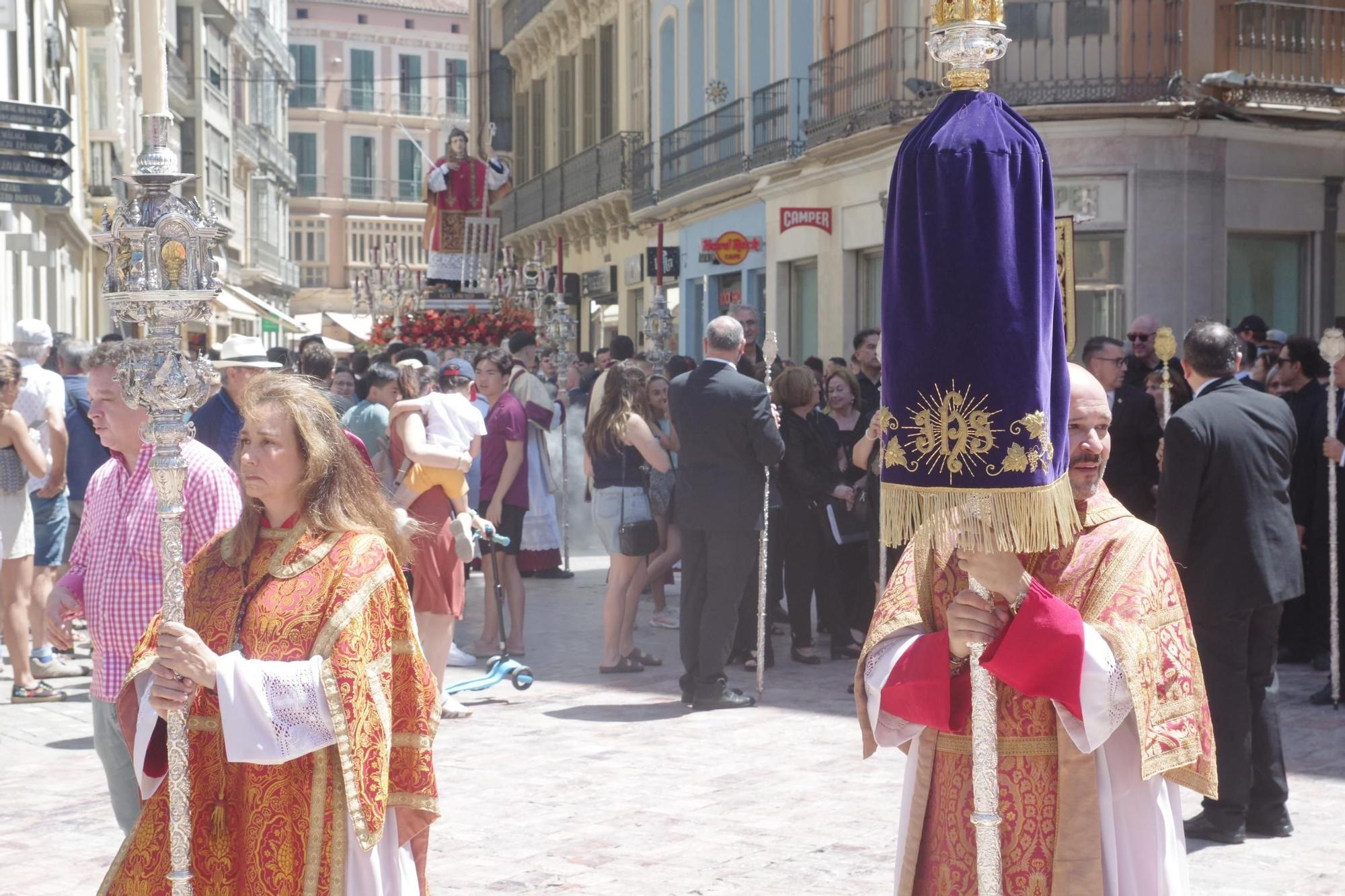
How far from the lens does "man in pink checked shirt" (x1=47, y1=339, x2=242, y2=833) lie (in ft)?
15.6

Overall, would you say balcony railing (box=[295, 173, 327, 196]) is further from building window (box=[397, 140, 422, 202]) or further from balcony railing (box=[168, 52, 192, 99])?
balcony railing (box=[168, 52, 192, 99])

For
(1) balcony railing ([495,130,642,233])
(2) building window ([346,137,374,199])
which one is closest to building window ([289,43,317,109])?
(2) building window ([346,137,374,199])

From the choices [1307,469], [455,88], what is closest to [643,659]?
[1307,469]

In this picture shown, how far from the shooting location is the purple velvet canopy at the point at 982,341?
3.26 metres

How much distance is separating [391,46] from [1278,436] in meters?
66.3

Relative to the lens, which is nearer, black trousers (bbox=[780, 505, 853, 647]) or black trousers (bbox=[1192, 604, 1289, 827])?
black trousers (bbox=[1192, 604, 1289, 827])

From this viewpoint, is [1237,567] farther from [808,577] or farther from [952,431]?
[808,577]

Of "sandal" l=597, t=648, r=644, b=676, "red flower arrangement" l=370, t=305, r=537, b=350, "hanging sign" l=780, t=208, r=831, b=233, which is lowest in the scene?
"sandal" l=597, t=648, r=644, b=676

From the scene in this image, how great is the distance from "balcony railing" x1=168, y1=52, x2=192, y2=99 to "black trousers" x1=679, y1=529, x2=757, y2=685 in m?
38.0

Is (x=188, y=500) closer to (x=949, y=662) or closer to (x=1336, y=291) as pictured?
(x=949, y=662)

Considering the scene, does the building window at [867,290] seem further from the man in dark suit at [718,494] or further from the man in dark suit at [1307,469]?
the man in dark suit at [718,494]

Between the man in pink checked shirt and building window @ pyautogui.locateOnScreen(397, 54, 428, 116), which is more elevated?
building window @ pyautogui.locateOnScreen(397, 54, 428, 116)

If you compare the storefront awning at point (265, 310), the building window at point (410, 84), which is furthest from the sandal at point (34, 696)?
the building window at point (410, 84)

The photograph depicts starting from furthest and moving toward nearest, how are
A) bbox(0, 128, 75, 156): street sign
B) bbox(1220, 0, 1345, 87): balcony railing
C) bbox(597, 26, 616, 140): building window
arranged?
bbox(597, 26, 616, 140): building window, bbox(1220, 0, 1345, 87): balcony railing, bbox(0, 128, 75, 156): street sign
